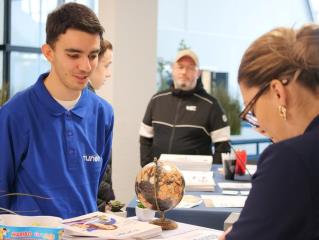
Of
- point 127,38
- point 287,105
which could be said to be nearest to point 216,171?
point 127,38

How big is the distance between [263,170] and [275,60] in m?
0.25

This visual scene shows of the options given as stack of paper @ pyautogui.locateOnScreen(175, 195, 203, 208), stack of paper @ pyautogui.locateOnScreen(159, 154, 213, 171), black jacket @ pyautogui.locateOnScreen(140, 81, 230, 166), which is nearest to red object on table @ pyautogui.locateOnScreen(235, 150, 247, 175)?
stack of paper @ pyautogui.locateOnScreen(159, 154, 213, 171)

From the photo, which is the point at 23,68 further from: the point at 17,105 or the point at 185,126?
the point at 17,105

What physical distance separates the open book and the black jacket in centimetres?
235

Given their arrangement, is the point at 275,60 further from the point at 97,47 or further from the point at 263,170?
the point at 97,47

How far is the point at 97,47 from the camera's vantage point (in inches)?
74.6

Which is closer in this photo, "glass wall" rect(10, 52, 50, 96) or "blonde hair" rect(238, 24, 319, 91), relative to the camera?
"blonde hair" rect(238, 24, 319, 91)

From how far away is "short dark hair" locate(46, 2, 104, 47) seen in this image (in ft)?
6.10

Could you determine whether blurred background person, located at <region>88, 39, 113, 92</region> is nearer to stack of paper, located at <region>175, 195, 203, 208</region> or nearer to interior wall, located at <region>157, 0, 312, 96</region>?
stack of paper, located at <region>175, 195, 203, 208</region>

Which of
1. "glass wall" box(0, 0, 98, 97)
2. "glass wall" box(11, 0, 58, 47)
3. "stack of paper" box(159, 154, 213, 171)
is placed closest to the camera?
"stack of paper" box(159, 154, 213, 171)

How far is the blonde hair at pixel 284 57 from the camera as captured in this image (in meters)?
1.16

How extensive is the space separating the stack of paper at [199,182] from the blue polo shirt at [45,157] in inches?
47.5

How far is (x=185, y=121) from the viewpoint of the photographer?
4152 mm

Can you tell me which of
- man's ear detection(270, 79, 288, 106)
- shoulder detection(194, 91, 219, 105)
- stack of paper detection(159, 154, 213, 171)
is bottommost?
stack of paper detection(159, 154, 213, 171)
